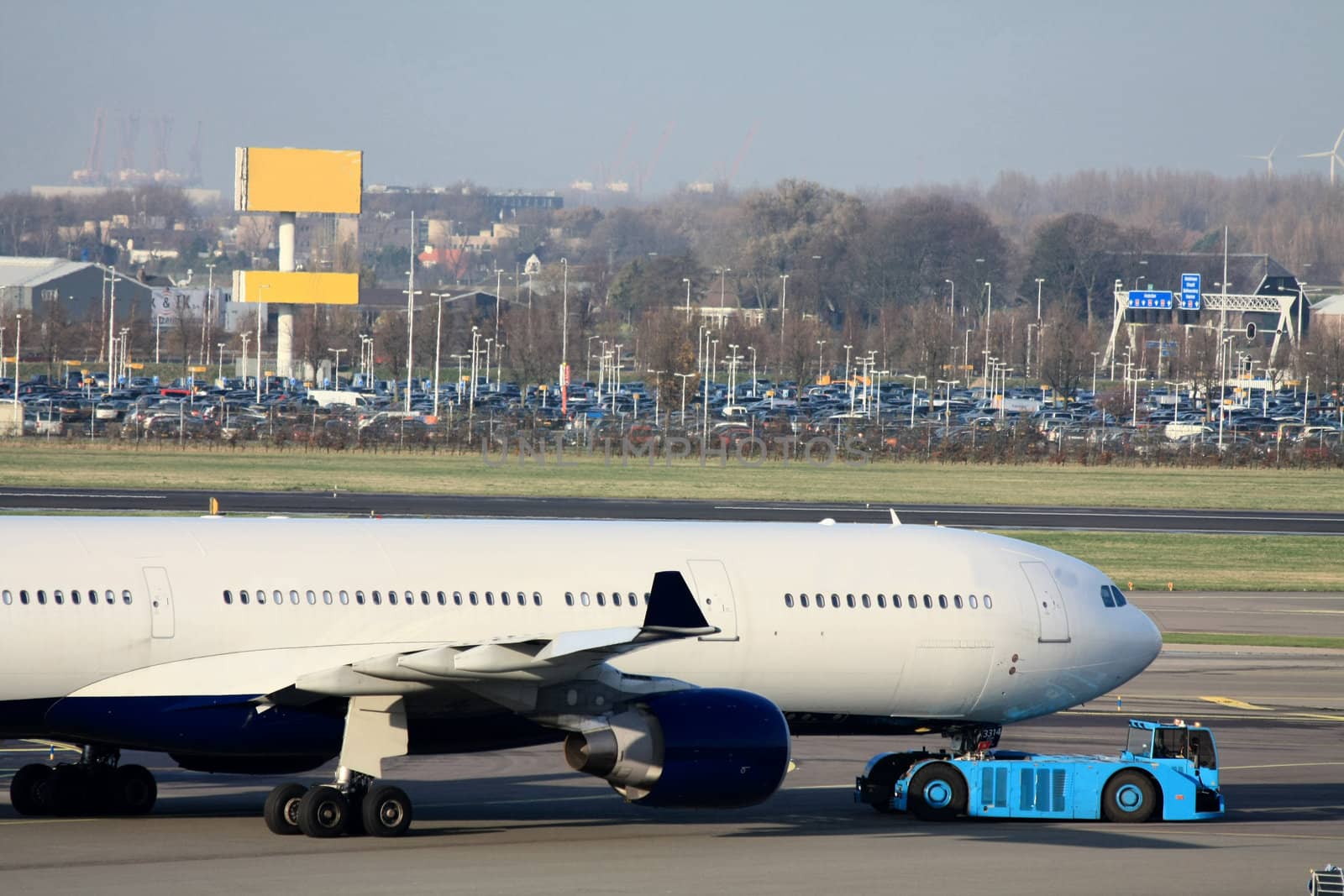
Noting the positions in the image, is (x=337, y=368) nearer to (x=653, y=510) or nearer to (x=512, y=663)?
(x=653, y=510)

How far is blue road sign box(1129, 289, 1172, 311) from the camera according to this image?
196m

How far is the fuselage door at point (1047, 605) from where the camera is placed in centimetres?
2373

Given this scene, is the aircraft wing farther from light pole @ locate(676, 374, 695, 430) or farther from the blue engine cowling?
light pole @ locate(676, 374, 695, 430)

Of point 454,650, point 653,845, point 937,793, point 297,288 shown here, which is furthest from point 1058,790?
point 297,288

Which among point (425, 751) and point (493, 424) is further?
point (493, 424)

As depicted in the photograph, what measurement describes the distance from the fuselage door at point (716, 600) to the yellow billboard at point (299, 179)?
139 meters

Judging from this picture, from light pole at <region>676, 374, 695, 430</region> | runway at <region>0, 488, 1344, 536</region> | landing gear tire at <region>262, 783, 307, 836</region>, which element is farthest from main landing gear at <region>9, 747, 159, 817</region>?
light pole at <region>676, 374, 695, 430</region>

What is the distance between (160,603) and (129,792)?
3360 mm

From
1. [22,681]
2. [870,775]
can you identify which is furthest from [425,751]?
[870,775]

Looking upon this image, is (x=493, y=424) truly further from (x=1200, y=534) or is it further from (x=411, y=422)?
(x=1200, y=534)

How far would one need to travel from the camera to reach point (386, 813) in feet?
66.1

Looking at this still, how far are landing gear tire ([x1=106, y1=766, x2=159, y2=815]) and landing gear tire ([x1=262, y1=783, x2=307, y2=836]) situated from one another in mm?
2403

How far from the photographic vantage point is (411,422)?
10150 centimetres

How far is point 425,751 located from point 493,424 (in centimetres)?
7629
